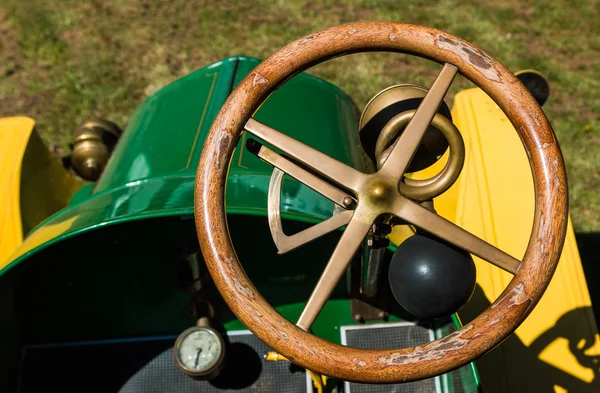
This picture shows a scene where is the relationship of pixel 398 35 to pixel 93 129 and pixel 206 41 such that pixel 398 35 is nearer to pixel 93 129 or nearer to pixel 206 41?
pixel 93 129

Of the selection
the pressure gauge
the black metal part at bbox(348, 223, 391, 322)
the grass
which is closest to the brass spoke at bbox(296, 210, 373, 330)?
the black metal part at bbox(348, 223, 391, 322)

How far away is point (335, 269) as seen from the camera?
3.97ft

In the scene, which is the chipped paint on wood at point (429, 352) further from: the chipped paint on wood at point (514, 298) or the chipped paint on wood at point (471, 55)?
the chipped paint on wood at point (471, 55)

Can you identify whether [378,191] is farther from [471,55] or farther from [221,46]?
[221,46]

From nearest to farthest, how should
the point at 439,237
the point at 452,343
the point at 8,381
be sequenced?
1. the point at 452,343
2. the point at 439,237
3. the point at 8,381

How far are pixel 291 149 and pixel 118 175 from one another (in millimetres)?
1491

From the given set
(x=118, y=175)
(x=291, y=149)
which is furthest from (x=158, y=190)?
(x=291, y=149)

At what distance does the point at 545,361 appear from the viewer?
6.47 feet

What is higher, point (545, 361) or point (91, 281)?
point (91, 281)

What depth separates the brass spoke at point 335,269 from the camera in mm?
1191

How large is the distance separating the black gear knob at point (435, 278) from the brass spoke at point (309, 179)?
19 centimetres

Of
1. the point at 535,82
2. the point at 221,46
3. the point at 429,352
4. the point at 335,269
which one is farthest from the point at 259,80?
the point at 221,46

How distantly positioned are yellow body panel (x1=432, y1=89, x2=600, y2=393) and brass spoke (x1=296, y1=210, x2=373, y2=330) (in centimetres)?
105

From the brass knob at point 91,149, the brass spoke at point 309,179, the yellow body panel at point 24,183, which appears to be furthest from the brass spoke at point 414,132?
the brass knob at point 91,149
